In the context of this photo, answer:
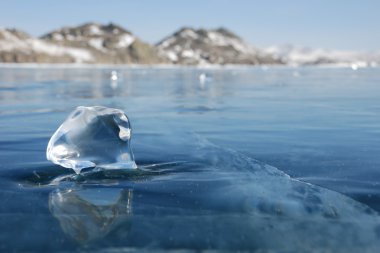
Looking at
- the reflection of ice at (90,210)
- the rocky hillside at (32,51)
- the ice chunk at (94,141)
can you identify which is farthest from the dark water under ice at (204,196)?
the rocky hillside at (32,51)

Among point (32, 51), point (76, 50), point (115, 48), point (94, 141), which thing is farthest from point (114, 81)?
point (115, 48)

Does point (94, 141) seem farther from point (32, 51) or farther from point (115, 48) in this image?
point (115, 48)

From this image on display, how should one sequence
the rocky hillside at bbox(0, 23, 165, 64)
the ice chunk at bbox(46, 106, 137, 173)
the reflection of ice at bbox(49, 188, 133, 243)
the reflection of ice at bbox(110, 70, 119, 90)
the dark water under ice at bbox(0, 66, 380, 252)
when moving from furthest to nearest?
the rocky hillside at bbox(0, 23, 165, 64) → the reflection of ice at bbox(110, 70, 119, 90) → the ice chunk at bbox(46, 106, 137, 173) → the reflection of ice at bbox(49, 188, 133, 243) → the dark water under ice at bbox(0, 66, 380, 252)

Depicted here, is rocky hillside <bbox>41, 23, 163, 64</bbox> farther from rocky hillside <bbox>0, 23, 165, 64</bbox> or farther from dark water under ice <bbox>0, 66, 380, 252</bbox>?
dark water under ice <bbox>0, 66, 380, 252</bbox>

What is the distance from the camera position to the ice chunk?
4.48 metres

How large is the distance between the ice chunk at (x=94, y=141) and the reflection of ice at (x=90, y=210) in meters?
0.69

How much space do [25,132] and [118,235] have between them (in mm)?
5363

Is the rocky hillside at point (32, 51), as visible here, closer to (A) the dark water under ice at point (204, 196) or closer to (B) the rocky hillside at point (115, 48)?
(B) the rocky hillside at point (115, 48)

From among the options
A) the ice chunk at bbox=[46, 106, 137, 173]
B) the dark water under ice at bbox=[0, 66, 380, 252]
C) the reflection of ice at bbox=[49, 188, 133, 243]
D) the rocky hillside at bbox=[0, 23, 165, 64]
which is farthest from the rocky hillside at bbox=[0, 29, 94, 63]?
the reflection of ice at bbox=[49, 188, 133, 243]

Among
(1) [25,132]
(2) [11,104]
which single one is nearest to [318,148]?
(1) [25,132]

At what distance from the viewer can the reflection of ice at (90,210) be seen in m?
2.91

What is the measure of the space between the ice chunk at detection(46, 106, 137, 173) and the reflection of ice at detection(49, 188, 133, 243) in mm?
687

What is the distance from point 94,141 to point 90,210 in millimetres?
1395

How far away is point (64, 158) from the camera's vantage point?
4461 millimetres
